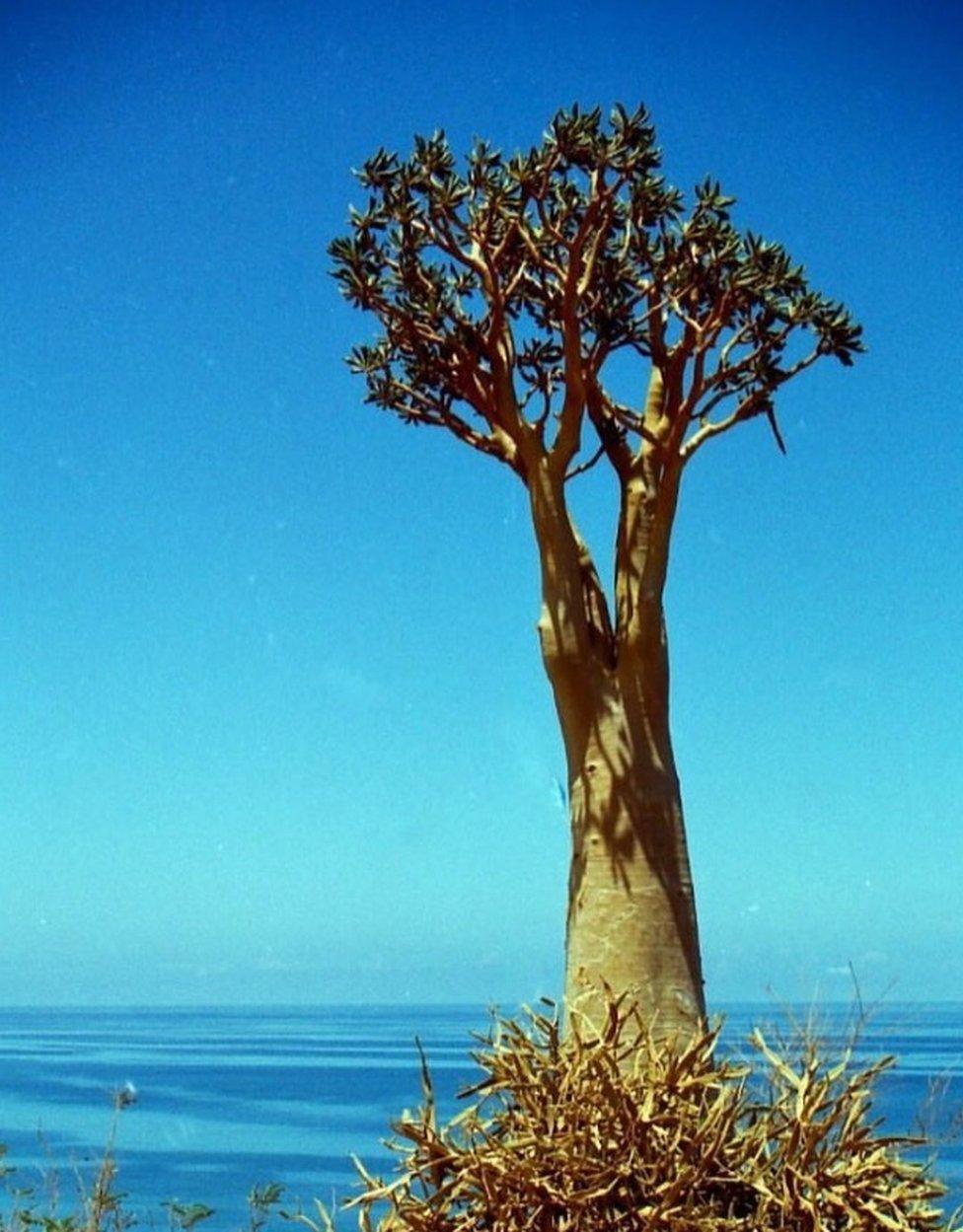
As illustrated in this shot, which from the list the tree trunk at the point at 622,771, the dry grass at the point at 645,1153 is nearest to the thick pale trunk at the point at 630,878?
the tree trunk at the point at 622,771

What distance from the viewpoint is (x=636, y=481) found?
645 cm

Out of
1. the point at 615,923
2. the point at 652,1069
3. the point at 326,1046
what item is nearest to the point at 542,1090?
the point at 652,1069

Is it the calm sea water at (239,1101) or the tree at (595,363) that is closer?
the tree at (595,363)

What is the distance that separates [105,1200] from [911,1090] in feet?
166

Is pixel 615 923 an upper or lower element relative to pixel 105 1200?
upper

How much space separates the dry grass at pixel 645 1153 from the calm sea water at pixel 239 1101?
23 centimetres

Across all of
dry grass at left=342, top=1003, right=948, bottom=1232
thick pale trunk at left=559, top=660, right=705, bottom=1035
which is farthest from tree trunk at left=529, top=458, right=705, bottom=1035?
dry grass at left=342, top=1003, right=948, bottom=1232

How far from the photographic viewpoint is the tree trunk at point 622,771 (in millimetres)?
5582

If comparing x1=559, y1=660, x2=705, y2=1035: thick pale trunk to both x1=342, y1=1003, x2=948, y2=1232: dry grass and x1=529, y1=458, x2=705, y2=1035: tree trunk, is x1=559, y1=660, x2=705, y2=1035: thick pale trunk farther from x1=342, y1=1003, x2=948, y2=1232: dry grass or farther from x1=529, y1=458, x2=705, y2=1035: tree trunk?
x1=342, y1=1003, x2=948, y2=1232: dry grass

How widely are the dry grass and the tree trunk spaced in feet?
3.27

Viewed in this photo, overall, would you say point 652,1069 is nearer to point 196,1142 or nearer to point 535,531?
point 535,531

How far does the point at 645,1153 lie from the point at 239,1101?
2277 inches

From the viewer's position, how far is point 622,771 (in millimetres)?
5859

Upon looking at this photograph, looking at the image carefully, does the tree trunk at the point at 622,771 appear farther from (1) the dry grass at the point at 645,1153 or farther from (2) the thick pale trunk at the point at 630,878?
(1) the dry grass at the point at 645,1153
